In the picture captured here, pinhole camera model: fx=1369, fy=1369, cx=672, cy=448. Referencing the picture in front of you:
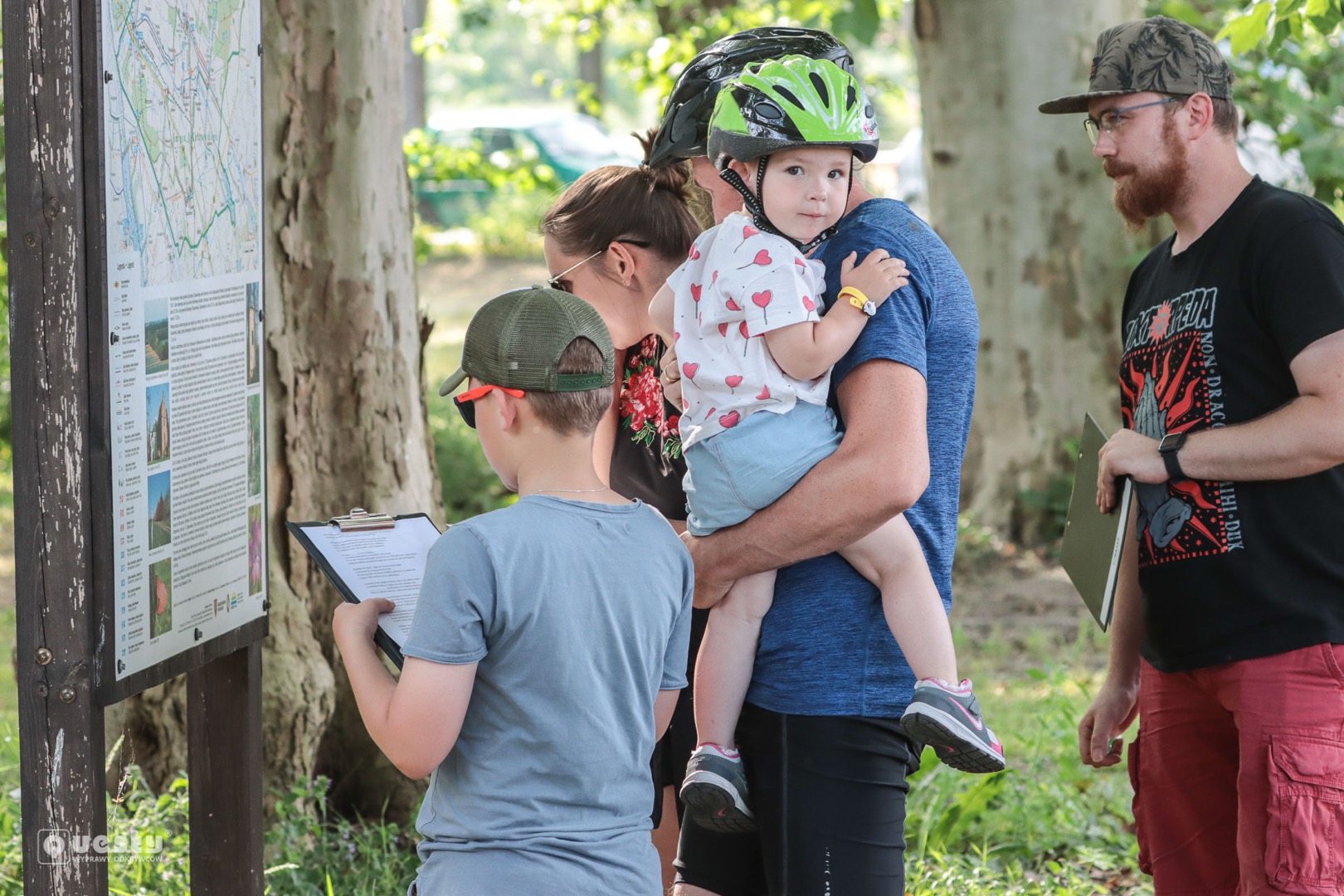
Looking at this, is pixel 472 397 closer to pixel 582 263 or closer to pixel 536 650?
pixel 536 650

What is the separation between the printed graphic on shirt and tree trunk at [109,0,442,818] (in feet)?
7.28

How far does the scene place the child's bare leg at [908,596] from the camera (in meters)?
2.22

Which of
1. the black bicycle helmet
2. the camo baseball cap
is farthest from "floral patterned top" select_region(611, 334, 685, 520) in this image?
the camo baseball cap

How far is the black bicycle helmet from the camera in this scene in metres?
2.50

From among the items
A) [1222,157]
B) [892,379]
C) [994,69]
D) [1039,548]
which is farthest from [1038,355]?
[892,379]

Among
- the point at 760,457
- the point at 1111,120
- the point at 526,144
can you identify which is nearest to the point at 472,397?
the point at 760,457

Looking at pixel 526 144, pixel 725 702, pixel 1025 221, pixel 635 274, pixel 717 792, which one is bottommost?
pixel 717 792

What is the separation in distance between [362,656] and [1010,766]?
3382 millimetres

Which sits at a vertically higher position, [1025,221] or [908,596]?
[1025,221]

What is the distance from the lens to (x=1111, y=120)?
9.75ft

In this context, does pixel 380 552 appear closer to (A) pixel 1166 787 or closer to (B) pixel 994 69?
(A) pixel 1166 787

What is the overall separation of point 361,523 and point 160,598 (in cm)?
35

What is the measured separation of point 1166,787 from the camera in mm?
2932

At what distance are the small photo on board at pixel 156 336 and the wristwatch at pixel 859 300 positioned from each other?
3.65ft
